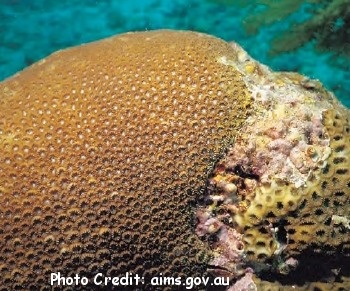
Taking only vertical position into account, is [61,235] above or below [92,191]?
below

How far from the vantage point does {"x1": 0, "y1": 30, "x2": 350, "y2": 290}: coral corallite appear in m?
2.51

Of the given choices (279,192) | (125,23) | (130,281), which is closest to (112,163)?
(130,281)

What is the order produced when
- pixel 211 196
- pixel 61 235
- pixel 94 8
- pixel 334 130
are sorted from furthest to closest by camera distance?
pixel 94 8, pixel 334 130, pixel 211 196, pixel 61 235

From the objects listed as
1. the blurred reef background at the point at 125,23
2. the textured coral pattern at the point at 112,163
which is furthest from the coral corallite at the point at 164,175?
the blurred reef background at the point at 125,23

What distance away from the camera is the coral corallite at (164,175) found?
2.51 metres

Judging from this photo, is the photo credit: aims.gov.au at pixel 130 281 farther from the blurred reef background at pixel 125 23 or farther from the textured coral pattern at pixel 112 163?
the blurred reef background at pixel 125 23

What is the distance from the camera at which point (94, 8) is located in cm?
791

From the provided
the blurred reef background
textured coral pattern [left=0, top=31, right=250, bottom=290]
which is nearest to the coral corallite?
textured coral pattern [left=0, top=31, right=250, bottom=290]

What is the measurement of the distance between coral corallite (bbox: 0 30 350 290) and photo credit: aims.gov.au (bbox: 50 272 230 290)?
0.04 m

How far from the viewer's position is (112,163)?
261cm

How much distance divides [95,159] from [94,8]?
6.08 metres

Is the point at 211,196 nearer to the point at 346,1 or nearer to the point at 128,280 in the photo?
the point at 128,280

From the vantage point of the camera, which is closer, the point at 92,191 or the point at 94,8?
the point at 92,191

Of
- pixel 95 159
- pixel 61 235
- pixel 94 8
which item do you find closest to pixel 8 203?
pixel 61 235
